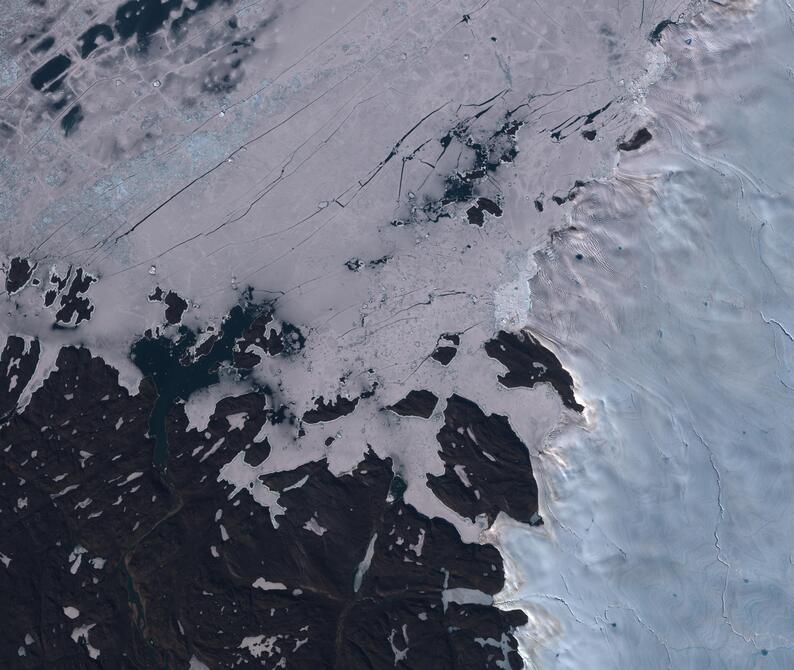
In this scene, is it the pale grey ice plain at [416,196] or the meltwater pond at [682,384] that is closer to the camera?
the meltwater pond at [682,384]

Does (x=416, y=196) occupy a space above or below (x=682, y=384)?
above

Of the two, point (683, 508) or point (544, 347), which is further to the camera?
point (544, 347)

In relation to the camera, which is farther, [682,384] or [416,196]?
[416,196]

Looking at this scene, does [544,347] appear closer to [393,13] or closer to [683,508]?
[683,508]

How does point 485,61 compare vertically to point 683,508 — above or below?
above

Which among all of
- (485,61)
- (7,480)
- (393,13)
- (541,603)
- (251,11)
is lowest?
(541,603)

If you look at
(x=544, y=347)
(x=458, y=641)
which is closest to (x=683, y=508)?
(x=544, y=347)

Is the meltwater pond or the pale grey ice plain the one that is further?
the pale grey ice plain
